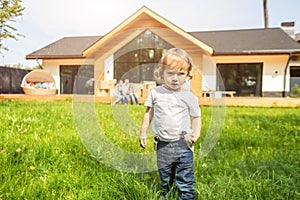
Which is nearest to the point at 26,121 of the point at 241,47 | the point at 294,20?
the point at 241,47

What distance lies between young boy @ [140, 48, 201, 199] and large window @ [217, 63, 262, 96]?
13651 mm

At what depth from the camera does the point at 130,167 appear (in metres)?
2.00

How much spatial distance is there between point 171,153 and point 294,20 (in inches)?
829

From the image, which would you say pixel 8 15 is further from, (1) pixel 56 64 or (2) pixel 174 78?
(1) pixel 56 64

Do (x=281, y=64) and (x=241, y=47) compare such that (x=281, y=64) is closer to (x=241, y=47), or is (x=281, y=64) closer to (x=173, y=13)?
(x=241, y=47)

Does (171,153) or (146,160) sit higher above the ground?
(171,153)

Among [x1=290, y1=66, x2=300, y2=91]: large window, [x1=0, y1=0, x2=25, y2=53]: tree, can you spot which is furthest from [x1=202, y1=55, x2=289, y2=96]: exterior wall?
[x1=0, y1=0, x2=25, y2=53]: tree

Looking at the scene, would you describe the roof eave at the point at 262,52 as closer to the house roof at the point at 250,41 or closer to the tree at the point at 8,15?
the house roof at the point at 250,41

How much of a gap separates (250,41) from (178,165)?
15583 mm

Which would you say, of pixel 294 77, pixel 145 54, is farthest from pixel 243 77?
pixel 145 54

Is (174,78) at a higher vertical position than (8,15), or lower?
lower

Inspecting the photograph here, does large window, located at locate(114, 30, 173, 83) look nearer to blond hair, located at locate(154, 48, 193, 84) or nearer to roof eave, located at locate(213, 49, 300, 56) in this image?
blond hair, located at locate(154, 48, 193, 84)

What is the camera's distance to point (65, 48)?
16.7 m

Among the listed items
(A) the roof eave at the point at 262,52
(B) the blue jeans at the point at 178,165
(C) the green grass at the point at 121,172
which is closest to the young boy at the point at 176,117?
(B) the blue jeans at the point at 178,165
